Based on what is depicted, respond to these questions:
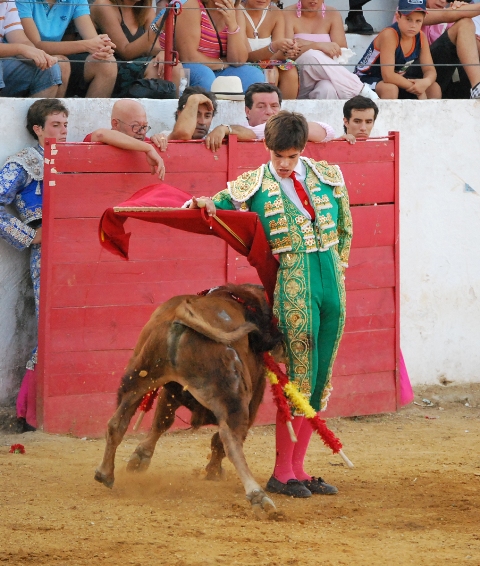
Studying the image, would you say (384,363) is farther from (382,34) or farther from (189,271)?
(382,34)

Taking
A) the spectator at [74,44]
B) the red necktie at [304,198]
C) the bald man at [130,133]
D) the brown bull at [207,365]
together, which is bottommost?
the brown bull at [207,365]

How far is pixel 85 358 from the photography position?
5.94m

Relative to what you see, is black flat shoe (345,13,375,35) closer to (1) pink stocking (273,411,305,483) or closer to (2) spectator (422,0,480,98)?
Answer: (2) spectator (422,0,480,98)

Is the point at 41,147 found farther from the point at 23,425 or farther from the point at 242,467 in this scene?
the point at 242,467

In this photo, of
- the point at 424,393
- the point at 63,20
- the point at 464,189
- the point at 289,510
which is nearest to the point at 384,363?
the point at 424,393

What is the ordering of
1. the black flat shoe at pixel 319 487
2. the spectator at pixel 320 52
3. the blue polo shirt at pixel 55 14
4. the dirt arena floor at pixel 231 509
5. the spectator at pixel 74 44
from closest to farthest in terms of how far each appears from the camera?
the dirt arena floor at pixel 231 509
the black flat shoe at pixel 319 487
the spectator at pixel 74 44
the blue polo shirt at pixel 55 14
the spectator at pixel 320 52

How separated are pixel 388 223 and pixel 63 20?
262 centimetres

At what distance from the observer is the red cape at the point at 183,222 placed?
4.38m

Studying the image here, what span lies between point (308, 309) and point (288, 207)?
478mm

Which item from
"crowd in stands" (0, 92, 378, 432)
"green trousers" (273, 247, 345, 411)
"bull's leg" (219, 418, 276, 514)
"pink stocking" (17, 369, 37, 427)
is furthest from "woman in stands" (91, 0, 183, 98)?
"bull's leg" (219, 418, 276, 514)

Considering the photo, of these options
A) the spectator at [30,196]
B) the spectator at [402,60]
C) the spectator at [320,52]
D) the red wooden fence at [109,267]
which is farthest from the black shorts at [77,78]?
the spectator at [402,60]

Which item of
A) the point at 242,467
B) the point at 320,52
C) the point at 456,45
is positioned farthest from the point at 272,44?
the point at 242,467

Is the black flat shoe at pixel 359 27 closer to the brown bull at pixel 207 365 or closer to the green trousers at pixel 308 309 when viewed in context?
the green trousers at pixel 308 309

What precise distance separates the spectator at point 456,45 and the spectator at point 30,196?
3.55m
